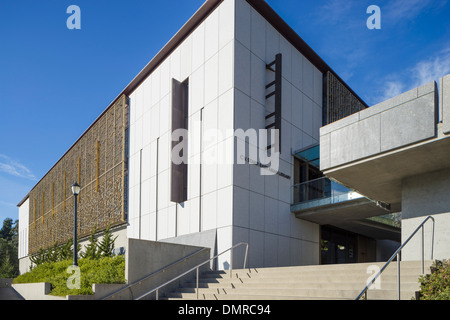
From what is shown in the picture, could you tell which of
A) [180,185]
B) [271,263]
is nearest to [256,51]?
[180,185]

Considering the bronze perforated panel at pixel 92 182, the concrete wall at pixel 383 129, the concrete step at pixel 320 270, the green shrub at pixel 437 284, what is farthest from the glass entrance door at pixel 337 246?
the green shrub at pixel 437 284

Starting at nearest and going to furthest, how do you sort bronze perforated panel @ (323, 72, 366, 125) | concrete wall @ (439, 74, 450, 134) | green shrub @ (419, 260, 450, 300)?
green shrub @ (419, 260, 450, 300) < concrete wall @ (439, 74, 450, 134) < bronze perforated panel @ (323, 72, 366, 125)

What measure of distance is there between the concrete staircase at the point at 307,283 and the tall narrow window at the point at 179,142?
759cm

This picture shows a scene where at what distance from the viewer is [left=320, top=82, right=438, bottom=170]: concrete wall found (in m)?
8.80

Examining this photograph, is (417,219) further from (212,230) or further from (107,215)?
(107,215)

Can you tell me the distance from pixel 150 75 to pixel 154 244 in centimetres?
1549

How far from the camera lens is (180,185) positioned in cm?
2133

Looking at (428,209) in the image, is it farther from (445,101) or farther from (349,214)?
(349,214)

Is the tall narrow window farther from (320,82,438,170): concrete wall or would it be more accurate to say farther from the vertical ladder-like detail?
(320,82,438,170): concrete wall

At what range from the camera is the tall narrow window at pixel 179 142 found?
21172 mm

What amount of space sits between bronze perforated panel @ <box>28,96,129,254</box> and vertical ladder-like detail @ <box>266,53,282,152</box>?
12193 mm

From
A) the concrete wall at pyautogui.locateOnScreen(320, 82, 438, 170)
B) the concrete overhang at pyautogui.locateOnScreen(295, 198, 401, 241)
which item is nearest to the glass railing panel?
the concrete overhang at pyautogui.locateOnScreen(295, 198, 401, 241)

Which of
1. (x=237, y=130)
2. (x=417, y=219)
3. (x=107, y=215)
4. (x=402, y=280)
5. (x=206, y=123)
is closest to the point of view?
(x=402, y=280)
